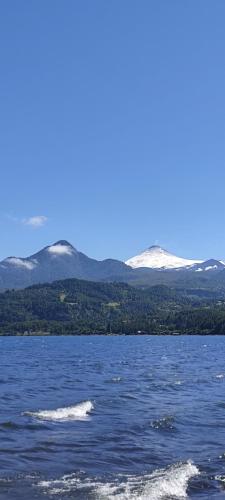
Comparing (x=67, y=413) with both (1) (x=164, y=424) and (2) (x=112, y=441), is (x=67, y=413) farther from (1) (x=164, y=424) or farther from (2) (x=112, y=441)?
(2) (x=112, y=441)

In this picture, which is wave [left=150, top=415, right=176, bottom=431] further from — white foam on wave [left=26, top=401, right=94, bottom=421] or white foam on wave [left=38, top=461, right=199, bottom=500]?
white foam on wave [left=38, top=461, right=199, bottom=500]

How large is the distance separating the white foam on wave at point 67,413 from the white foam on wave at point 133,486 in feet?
55.9

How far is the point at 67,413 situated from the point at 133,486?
21.8 metres

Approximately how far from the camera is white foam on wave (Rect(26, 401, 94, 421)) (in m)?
47.9

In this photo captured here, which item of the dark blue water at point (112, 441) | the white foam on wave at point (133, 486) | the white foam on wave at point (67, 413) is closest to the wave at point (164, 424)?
the dark blue water at point (112, 441)

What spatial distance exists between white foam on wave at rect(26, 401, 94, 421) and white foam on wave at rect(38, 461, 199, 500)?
17.0m

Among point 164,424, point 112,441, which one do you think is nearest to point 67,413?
point 164,424

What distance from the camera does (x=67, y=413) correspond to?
50.1 meters

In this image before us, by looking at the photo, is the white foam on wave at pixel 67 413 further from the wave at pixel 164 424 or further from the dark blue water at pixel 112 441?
the wave at pixel 164 424

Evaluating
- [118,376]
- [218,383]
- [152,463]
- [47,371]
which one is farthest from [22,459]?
[47,371]

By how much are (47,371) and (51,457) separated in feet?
218

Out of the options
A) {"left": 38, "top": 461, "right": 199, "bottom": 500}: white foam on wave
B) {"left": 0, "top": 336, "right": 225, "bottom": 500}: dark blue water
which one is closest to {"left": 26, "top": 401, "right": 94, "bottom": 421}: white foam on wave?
{"left": 0, "top": 336, "right": 225, "bottom": 500}: dark blue water

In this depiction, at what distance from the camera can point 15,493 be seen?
1066 inches

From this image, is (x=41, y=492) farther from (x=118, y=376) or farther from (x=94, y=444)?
(x=118, y=376)
